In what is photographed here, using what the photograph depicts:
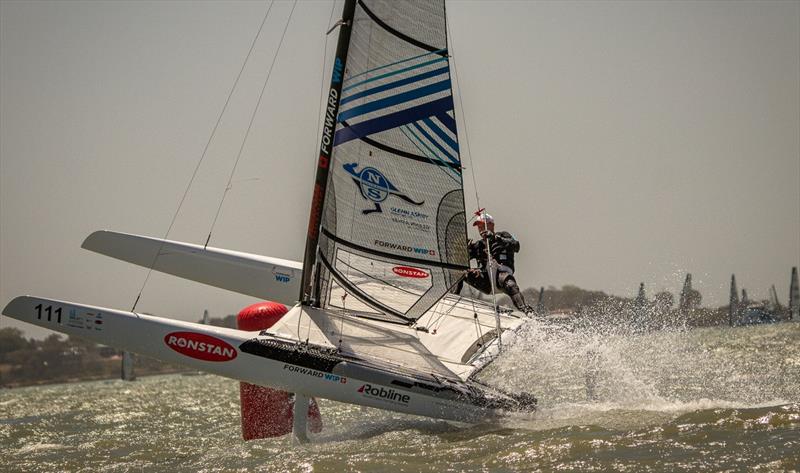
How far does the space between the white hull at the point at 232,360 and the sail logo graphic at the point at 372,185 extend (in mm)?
1433

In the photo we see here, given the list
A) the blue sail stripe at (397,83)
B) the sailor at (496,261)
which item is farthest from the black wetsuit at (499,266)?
the blue sail stripe at (397,83)

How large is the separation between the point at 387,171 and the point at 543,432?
2508 millimetres

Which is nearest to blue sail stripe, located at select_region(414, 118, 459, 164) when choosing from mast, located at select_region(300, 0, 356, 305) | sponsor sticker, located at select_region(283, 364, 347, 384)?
mast, located at select_region(300, 0, 356, 305)

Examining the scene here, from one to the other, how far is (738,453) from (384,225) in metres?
3.46

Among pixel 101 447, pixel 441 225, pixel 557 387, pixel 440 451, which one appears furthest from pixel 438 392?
pixel 557 387

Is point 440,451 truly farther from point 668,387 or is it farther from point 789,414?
point 668,387

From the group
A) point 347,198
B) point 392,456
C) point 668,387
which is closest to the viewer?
point 392,456

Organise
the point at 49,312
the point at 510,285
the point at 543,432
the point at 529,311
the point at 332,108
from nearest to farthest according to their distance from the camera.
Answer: the point at 543,432 → the point at 49,312 → the point at 332,108 → the point at 529,311 → the point at 510,285

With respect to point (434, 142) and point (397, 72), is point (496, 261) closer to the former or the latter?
point (434, 142)

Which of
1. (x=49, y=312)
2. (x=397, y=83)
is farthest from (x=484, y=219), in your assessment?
(x=49, y=312)

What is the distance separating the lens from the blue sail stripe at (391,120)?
7414 mm

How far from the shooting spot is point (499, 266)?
862 cm

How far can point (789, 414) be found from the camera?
19.2ft

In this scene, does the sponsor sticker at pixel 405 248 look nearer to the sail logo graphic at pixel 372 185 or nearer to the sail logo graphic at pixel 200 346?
the sail logo graphic at pixel 372 185
